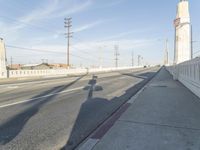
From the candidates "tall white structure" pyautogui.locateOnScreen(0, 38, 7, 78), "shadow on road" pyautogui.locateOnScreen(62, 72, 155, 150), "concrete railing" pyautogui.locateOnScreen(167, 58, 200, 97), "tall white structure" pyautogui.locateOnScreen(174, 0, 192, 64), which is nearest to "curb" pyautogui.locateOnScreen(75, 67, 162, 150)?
"shadow on road" pyautogui.locateOnScreen(62, 72, 155, 150)

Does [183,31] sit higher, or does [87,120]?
[183,31]

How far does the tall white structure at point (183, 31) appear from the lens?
21719 mm

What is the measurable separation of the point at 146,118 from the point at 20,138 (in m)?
3.61

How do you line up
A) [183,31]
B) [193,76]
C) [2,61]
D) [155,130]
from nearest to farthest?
1. [155,130]
2. [193,76]
3. [183,31]
4. [2,61]

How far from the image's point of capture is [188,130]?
17.5ft

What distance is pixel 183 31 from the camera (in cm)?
2189

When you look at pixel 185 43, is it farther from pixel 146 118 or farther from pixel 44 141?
pixel 44 141

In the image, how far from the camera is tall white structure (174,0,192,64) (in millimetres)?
21719

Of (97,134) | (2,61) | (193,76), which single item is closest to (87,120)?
(97,134)

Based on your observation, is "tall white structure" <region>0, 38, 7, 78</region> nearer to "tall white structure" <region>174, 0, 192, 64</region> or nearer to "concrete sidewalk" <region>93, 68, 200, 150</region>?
"tall white structure" <region>174, 0, 192, 64</region>

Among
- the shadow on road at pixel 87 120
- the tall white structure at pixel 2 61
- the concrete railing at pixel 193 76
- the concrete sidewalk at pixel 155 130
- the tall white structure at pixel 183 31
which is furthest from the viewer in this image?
the tall white structure at pixel 2 61

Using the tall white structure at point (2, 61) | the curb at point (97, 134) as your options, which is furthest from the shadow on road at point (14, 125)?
the tall white structure at point (2, 61)

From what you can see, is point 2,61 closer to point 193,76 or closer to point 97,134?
point 193,76

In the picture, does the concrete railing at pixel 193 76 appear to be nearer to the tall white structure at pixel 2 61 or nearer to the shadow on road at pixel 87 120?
the shadow on road at pixel 87 120
